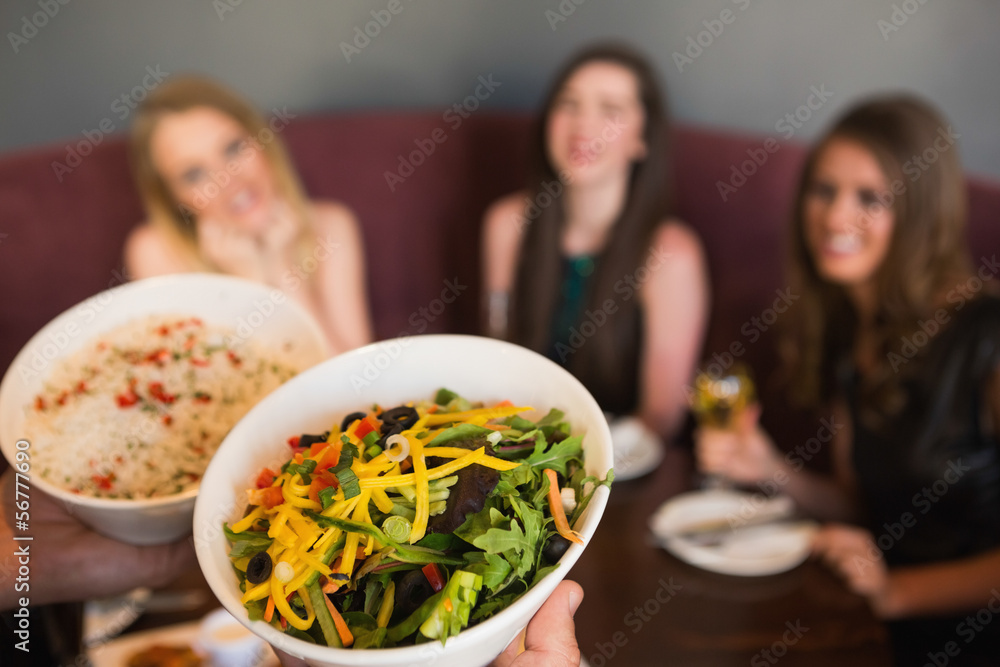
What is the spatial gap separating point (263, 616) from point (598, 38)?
2.47 m

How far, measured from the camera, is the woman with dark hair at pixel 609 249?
92.4 inches

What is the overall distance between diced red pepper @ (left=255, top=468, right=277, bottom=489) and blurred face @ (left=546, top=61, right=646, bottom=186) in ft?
5.88

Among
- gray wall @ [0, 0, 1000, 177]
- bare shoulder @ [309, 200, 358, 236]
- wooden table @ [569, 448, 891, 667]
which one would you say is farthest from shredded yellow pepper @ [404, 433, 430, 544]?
gray wall @ [0, 0, 1000, 177]

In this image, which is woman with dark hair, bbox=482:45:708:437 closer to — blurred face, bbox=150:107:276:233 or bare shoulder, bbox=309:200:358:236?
bare shoulder, bbox=309:200:358:236

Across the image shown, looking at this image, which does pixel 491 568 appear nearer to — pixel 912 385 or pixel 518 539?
pixel 518 539

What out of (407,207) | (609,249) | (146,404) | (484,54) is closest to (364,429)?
(146,404)

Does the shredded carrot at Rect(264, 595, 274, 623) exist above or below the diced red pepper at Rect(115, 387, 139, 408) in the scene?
below

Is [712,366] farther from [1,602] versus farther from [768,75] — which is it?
[1,602]

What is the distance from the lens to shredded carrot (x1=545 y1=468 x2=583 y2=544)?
731mm

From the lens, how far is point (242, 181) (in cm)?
243

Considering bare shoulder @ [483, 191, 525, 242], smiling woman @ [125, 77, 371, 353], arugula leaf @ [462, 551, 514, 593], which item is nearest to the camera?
arugula leaf @ [462, 551, 514, 593]

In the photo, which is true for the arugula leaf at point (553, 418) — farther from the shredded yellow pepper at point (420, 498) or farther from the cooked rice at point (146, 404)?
the cooked rice at point (146, 404)

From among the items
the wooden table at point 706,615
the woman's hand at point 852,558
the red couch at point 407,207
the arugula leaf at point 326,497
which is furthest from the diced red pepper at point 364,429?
the red couch at point 407,207

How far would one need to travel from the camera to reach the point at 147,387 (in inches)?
42.5
